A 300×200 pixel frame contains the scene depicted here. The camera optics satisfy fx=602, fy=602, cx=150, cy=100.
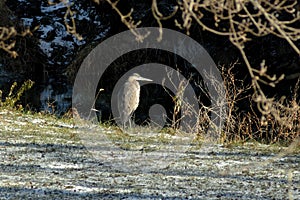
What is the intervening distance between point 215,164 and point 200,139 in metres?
2.13

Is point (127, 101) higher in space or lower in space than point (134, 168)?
higher

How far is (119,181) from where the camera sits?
5.70 metres

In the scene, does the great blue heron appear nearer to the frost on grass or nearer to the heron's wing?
the heron's wing

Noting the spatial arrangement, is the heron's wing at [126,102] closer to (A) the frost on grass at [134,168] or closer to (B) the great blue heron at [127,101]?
(B) the great blue heron at [127,101]

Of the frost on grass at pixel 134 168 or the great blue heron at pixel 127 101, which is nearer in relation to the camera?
the frost on grass at pixel 134 168

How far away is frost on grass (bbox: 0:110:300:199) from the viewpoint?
5.32 meters

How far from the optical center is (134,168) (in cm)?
637

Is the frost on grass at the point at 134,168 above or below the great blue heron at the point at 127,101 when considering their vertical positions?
below

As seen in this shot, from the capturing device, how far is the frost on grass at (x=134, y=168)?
532cm

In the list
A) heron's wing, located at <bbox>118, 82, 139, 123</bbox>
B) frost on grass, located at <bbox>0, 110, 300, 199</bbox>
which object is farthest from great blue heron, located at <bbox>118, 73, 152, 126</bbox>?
frost on grass, located at <bbox>0, 110, 300, 199</bbox>

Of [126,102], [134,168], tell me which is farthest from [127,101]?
[134,168]

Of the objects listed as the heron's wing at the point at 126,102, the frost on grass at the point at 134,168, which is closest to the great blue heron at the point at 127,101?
the heron's wing at the point at 126,102

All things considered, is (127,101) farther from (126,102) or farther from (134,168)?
(134,168)

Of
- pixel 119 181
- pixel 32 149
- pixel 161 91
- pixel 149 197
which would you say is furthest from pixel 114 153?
pixel 161 91
